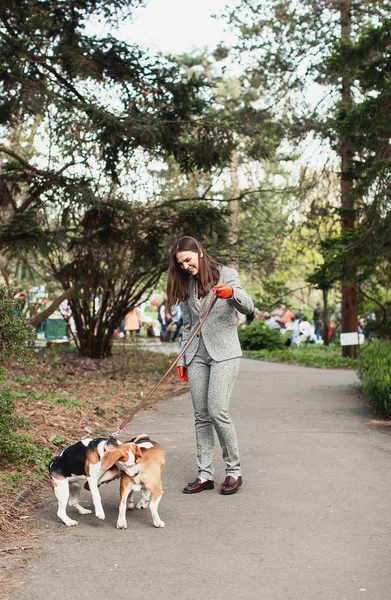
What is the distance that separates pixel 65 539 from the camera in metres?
5.17

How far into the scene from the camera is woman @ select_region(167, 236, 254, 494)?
6332mm

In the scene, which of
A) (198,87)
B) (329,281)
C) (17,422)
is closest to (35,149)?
(198,87)

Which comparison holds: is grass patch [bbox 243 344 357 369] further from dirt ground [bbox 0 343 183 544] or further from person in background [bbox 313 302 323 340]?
person in background [bbox 313 302 323 340]

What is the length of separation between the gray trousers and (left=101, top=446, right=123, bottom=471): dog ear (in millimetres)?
1234

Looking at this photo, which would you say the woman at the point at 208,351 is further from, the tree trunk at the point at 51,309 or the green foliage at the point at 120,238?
the tree trunk at the point at 51,309

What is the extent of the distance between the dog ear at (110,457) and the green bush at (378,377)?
5.39 m

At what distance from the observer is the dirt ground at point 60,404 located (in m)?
5.80

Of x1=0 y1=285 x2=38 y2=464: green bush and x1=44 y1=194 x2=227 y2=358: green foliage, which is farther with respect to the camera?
x1=44 y1=194 x2=227 y2=358: green foliage

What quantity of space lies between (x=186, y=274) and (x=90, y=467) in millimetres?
1902

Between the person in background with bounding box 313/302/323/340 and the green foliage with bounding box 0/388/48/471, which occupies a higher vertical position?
the person in background with bounding box 313/302/323/340

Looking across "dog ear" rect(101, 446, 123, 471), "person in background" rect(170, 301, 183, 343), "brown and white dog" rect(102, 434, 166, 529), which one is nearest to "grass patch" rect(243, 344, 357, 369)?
"person in background" rect(170, 301, 183, 343)

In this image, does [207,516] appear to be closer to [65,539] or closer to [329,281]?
[65,539]

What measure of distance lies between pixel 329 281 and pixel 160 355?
879cm

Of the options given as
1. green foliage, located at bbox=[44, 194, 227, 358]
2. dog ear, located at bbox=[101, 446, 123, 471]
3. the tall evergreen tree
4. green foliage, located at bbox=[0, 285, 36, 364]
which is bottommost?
dog ear, located at bbox=[101, 446, 123, 471]
